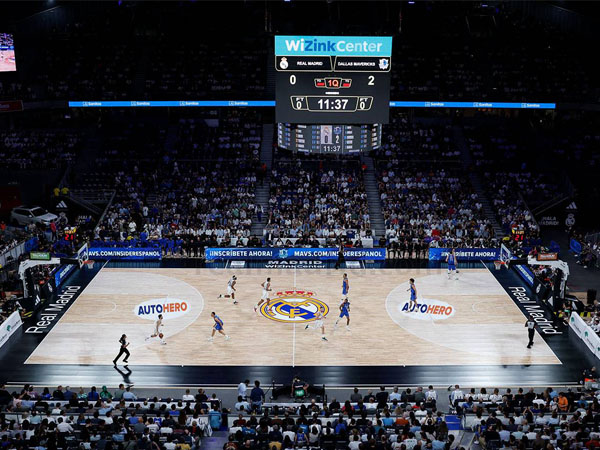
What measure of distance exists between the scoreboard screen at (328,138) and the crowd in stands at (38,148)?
18.7 meters

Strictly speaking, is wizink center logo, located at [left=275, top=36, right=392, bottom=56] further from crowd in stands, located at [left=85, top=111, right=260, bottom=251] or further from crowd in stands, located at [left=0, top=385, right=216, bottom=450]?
crowd in stands, located at [left=0, top=385, right=216, bottom=450]

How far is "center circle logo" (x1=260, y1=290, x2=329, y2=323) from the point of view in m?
27.8

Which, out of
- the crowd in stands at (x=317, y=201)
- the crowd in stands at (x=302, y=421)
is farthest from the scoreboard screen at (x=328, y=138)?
the crowd in stands at (x=302, y=421)

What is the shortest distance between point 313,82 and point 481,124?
21447mm

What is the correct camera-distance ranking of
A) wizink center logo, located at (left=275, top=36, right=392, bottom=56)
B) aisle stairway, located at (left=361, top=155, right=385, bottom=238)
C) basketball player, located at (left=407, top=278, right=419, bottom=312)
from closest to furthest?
1. basketball player, located at (left=407, top=278, right=419, bottom=312)
2. wizink center logo, located at (left=275, top=36, right=392, bottom=56)
3. aisle stairway, located at (left=361, top=155, right=385, bottom=238)

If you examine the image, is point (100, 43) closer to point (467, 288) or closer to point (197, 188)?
point (197, 188)

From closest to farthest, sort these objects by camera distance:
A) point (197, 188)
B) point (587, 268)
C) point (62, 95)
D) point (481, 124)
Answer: point (587, 268) → point (197, 188) → point (62, 95) → point (481, 124)

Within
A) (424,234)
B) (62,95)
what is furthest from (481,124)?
(62,95)

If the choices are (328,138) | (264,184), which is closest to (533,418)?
(328,138)

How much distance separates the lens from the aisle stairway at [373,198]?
3778cm

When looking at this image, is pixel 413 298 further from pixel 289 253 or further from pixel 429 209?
pixel 429 209

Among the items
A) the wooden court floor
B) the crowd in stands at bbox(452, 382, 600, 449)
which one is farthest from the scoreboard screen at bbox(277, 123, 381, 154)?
the crowd in stands at bbox(452, 382, 600, 449)

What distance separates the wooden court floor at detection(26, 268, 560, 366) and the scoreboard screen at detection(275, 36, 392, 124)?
756 centimetres

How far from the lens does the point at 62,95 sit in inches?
1706
